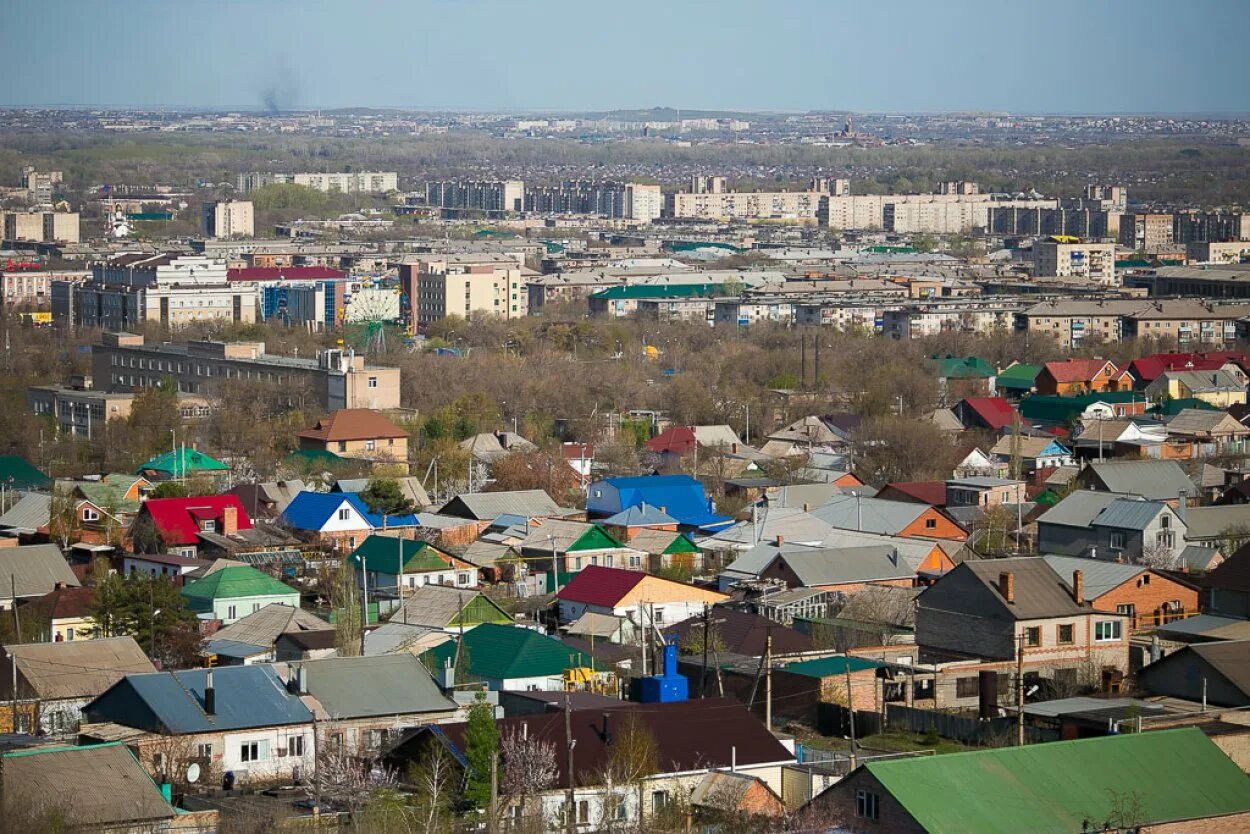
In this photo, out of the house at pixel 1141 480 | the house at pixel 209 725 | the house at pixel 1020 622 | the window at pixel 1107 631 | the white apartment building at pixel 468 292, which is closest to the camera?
the house at pixel 209 725

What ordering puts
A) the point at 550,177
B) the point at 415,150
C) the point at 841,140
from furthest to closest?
the point at 841,140
the point at 415,150
the point at 550,177

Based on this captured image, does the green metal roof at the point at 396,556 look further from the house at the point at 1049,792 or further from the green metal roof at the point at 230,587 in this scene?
the house at the point at 1049,792

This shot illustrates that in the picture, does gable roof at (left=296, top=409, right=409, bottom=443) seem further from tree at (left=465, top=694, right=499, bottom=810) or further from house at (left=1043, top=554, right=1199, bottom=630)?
tree at (left=465, top=694, right=499, bottom=810)

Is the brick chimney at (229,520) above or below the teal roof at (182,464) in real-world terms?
above

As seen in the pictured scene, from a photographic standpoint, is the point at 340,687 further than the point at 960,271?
No

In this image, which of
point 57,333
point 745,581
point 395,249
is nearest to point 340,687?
point 745,581

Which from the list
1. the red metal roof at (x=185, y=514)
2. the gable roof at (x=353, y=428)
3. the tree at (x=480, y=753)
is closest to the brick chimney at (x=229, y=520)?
the red metal roof at (x=185, y=514)

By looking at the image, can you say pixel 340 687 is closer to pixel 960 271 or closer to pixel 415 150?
pixel 960 271
